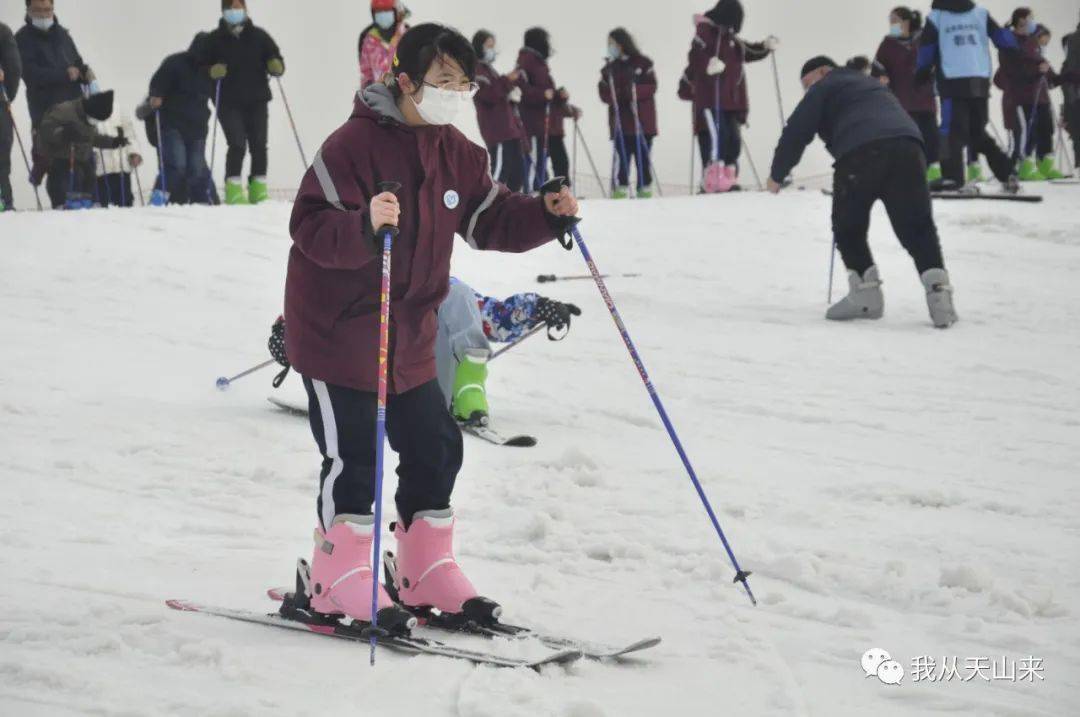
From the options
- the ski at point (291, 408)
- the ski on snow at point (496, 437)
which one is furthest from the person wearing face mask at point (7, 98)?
the ski on snow at point (496, 437)

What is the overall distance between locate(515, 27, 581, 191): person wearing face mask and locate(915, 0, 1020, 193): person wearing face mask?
3914mm

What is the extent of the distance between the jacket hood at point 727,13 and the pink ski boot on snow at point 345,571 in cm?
1133

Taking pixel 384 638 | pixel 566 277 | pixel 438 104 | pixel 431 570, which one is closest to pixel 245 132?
pixel 566 277

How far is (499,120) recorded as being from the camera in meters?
13.4

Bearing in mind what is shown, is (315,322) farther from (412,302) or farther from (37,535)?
(37,535)

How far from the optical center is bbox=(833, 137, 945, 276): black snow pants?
815 centimetres

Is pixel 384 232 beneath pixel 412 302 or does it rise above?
above

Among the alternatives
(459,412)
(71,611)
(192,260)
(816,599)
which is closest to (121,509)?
(71,611)

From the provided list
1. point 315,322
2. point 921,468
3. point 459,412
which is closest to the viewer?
point 315,322

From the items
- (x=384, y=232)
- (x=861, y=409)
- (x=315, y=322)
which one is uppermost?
(x=384, y=232)

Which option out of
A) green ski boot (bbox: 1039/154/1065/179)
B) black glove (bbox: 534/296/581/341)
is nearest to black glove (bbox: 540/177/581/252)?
black glove (bbox: 534/296/581/341)

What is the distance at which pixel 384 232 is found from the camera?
3.15 meters

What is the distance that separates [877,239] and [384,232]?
352 inches

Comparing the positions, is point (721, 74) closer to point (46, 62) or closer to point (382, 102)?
point (46, 62)
